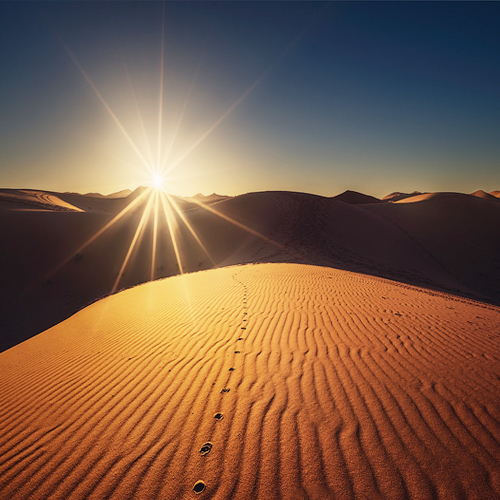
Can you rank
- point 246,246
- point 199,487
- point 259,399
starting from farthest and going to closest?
point 246,246 < point 259,399 < point 199,487

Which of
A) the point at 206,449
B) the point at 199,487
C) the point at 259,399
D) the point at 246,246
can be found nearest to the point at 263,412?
the point at 259,399

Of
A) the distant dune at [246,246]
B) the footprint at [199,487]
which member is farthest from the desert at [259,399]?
the distant dune at [246,246]

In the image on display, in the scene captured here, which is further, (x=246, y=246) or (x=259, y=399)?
(x=246, y=246)

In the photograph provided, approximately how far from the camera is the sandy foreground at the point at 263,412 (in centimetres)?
193

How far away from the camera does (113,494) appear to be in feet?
6.15

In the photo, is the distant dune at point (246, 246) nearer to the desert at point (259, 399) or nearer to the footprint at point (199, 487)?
the desert at point (259, 399)

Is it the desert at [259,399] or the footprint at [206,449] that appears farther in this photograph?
the footprint at [206,449]

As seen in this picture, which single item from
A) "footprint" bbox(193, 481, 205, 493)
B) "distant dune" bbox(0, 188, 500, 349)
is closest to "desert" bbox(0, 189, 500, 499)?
"footprint" bbox(193, 481, 205, 493)

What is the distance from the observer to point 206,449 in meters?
2.21

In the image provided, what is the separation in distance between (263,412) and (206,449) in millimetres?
637

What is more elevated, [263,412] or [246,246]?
[263,412]

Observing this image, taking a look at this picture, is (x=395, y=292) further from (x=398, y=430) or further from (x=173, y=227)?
(x=173, y=227)

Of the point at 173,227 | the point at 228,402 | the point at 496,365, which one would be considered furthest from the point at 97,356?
the point at 173,227

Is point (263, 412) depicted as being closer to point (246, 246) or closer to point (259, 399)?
point (259, 399)
